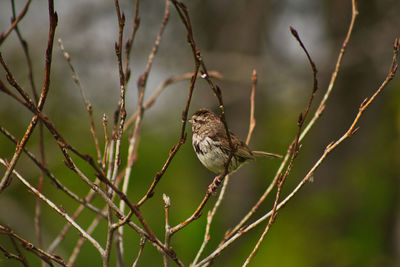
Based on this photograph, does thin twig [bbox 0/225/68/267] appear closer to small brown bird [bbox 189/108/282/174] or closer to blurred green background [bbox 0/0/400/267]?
small brown bird [bbox 189/108/282/174]

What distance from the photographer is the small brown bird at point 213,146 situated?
4.55m

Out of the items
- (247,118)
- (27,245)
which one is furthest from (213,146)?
(247,118)

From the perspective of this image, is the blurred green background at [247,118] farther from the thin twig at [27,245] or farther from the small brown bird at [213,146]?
the thin twig at [27,245]

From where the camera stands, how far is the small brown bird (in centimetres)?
455

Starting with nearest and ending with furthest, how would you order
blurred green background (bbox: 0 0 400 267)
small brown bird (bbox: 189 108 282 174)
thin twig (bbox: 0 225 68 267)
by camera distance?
thin twig (bbox: 0 225 68 267)
small brown bird (bbox: 189 108 282 174)
blurred green background (bbox: 0 0 400 267)

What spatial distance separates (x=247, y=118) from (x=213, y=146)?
6210mm

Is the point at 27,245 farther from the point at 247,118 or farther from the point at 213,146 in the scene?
the point at 247,118

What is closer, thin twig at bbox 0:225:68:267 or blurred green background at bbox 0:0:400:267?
thin twig at bbox 0:225:68:267

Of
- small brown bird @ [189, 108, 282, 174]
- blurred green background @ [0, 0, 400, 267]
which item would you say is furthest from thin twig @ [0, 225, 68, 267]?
blurred green background @ [0, 0, 400, 267]

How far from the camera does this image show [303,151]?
12.0 meters

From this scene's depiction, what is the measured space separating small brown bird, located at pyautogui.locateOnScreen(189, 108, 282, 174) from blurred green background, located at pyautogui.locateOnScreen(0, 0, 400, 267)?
322 cm

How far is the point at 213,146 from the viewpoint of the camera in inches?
182

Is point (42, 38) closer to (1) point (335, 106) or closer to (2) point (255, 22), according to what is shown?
(2) point (255, 22)

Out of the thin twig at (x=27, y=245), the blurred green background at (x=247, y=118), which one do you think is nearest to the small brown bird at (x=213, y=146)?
the thin twig at (x=27, y=245)
